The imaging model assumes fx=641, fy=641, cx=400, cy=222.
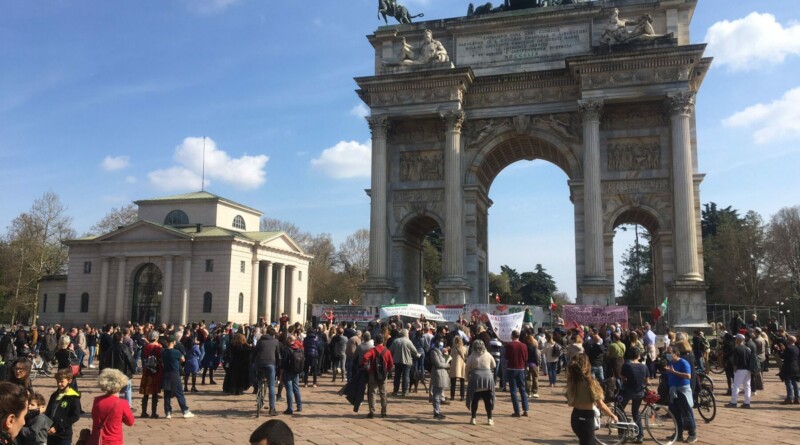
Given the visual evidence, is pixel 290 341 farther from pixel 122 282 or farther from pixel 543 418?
pixel 122 282

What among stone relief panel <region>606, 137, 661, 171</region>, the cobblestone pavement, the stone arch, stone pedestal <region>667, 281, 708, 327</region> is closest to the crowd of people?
the cobblestone pavement

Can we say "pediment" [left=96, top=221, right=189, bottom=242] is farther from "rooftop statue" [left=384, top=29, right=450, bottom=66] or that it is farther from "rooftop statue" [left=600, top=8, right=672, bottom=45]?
"rooftop statue" [left=600, top=8, right=672, bottom=45]

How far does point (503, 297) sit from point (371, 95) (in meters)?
57.7

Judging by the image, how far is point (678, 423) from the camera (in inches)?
412

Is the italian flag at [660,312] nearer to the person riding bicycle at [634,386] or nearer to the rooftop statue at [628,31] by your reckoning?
the rooftop statue at [628,31]

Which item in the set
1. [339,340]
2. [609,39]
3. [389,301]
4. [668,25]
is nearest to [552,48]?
[609,39]

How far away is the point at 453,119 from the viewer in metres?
30.7

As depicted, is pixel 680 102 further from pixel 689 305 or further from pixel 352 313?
pixel 352 313

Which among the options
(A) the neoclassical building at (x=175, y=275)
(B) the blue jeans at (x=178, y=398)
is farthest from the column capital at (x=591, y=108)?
(A) the neoclassical building at (x=175, y=275)

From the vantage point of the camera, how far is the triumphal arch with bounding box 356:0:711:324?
2809 cm

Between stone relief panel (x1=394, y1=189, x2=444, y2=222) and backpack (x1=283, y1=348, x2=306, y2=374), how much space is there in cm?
1950

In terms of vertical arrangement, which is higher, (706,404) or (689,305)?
A: (689,305)

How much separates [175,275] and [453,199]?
2741 centimetres

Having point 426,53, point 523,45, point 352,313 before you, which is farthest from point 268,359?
point 523,45
